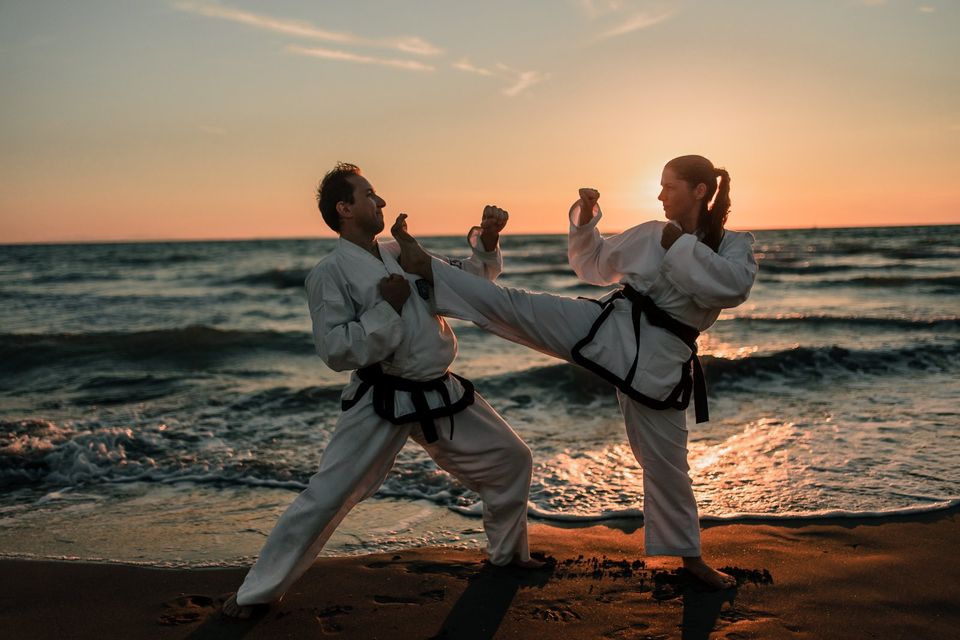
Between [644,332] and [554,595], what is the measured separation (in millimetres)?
1175

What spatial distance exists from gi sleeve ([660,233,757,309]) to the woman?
0.20 feet

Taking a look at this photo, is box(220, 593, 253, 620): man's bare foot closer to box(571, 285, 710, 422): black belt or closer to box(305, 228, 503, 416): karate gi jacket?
box(305, 228, 503, 416): karate gi jacket

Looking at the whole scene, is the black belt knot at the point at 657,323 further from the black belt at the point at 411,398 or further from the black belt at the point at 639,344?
the black belt at the point at 411,398

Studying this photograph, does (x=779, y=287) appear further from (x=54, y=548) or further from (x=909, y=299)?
(x=54, y=548)

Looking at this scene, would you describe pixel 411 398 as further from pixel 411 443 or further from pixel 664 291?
pixel 411 443

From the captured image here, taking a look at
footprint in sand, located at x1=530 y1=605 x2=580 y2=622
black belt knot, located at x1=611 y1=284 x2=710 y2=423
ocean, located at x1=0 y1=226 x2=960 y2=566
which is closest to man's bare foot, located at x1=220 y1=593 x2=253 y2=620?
ocean, located at x1=0 y1=226 x2=960 y2=566

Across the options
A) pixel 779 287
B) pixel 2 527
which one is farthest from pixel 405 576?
pixel 779 287

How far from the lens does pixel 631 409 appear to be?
11.1ft

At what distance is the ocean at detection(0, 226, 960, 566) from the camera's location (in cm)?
447

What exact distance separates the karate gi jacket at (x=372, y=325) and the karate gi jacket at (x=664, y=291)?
0.66 m

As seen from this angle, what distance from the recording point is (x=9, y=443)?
6.24m

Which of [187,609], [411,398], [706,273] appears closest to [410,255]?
[411,398]

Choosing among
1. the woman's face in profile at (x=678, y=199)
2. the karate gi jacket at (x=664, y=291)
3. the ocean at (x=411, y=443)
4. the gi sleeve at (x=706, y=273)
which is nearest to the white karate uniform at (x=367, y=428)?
the karate gi jacket at (x=664, y=291)

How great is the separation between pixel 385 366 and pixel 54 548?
2.25 meters
